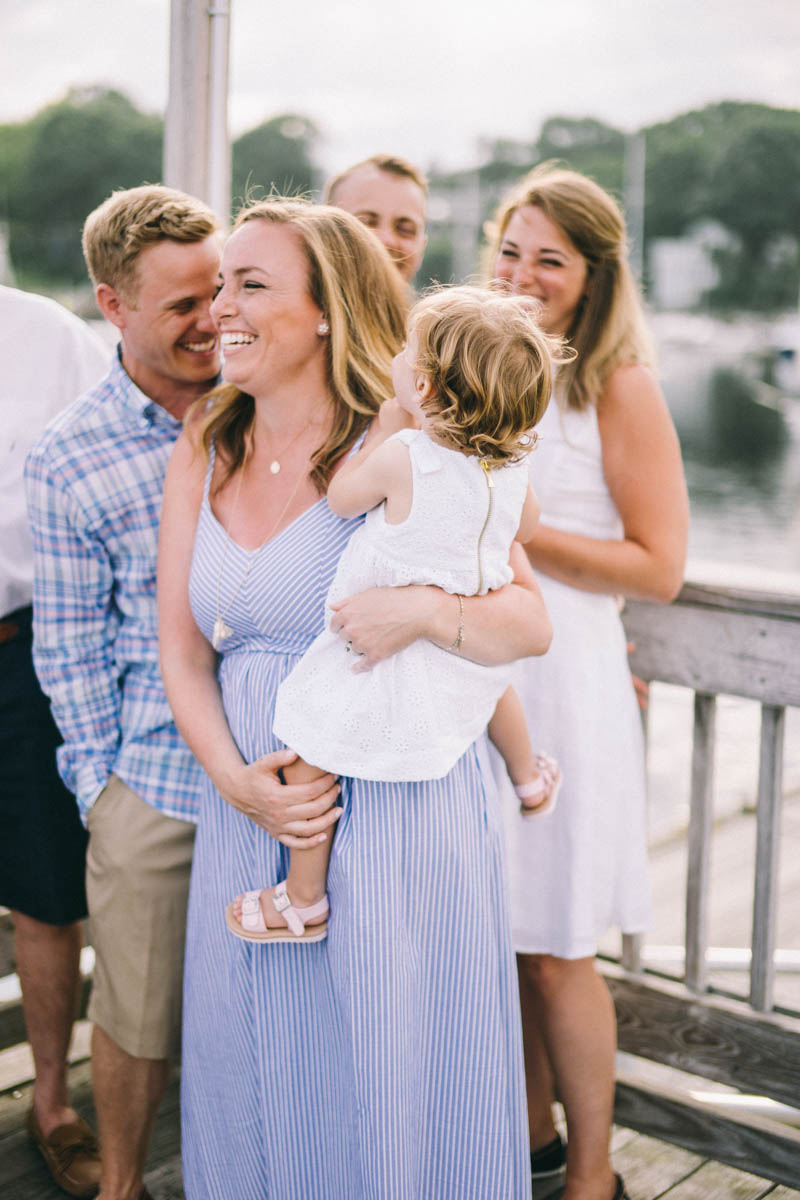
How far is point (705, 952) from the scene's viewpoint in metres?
2.37

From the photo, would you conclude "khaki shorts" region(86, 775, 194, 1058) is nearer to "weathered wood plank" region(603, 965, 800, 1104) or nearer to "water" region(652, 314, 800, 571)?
"weathered wood plank" region(603, 965, 800, 1104)

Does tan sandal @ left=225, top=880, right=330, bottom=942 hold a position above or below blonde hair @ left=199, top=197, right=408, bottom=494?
below

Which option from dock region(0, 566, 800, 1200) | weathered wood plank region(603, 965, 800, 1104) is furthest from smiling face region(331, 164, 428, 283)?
weathered wood plank region(603, 965, 800, 1104)

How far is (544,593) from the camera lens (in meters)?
2.04

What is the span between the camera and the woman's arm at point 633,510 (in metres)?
1.99

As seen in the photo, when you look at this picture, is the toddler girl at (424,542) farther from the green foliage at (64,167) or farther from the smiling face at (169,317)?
the green foliage at (64,167)

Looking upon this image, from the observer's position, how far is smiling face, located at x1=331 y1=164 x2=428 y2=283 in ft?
8.16

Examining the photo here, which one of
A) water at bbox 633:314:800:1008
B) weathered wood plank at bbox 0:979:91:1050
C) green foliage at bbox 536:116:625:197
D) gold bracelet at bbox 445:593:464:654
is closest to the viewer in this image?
gold bracelet at bbox 445:593:464:654

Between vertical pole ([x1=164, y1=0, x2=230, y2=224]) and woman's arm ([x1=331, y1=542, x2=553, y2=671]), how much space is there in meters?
1.28

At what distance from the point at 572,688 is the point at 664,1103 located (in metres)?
0.97

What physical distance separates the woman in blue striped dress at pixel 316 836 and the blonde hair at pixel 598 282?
41 cm

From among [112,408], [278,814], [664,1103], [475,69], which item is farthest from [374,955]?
[475,69]

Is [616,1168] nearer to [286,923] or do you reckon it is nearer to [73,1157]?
[73,1157]

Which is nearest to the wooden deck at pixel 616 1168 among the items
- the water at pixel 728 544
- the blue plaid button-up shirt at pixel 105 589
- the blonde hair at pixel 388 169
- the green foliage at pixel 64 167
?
the water at pixel 728 544
